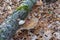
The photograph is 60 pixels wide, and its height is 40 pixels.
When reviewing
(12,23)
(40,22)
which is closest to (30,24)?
(40,22)

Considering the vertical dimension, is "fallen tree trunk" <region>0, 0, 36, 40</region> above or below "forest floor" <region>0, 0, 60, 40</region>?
above

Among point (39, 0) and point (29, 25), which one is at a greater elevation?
point (39, 0)

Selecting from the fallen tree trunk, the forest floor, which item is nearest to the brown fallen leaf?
the forest floor

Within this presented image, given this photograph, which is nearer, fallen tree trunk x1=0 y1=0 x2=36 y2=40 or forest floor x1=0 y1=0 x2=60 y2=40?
fallen tree trunk x1=0 y1=0 x2=36 y2=40

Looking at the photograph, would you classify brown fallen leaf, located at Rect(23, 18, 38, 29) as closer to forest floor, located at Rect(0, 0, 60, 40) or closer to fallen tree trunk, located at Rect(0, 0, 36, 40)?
forest floor, located at Rect(0, 0, 60, 40)

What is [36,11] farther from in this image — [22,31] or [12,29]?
[12,29]

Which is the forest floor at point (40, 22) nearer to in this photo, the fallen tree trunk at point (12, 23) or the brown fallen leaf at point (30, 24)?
the brown fallen leaf at point (30, 24)

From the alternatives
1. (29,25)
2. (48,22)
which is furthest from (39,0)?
(29,25)

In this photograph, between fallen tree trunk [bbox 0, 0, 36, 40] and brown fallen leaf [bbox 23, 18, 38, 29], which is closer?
fallen tree trunk [bbox 0, 0, 36, 40]
